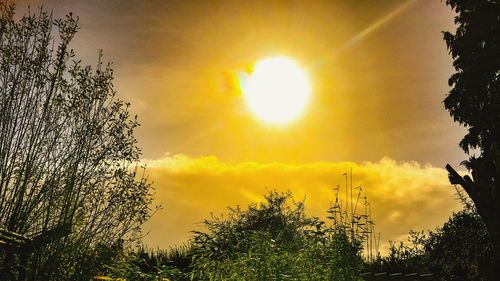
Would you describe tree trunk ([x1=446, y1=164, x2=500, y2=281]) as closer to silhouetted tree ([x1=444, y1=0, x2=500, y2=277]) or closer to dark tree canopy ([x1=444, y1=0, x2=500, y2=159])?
silhouetted tree ([x1=444, y1=0, x2=500, y2=277])

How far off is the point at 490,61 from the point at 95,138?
50.0 feet

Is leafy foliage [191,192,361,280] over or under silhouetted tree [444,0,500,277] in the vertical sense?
under

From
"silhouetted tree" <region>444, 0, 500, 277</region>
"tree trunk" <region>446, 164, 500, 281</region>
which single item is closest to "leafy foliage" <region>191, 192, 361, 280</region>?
"tree trunk" <region>446, 164, 500, 281</region>

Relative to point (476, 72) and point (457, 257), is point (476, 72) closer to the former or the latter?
point (476, 72)

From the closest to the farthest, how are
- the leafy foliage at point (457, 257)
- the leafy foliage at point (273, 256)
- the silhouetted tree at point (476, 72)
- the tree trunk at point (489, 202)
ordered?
1. the leafy foliage at point (273, 256)
2. the tree trunk at point (489, 202)
3. the leafy foliage at point (457, 257)
4. the silhouetted tree at point (476, 72)

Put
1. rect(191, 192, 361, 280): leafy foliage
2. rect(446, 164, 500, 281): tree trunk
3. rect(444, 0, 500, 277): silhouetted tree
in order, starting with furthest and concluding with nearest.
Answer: rect(444, 0, 500, 277): silhouetted tree
rect(446, 164, 500, 281): tree trunk
rect(191, 192, 361, 280): leafy foliage

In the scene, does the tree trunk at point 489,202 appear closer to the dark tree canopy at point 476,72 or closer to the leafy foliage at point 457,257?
the leafy foliage at point 457,257

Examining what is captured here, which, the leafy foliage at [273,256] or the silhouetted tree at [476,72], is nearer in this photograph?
the leafy foliage at [273,256]

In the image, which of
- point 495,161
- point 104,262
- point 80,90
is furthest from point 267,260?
point 495,161

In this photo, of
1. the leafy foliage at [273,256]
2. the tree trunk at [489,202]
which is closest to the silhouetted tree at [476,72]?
the tree trunk at [489,202]

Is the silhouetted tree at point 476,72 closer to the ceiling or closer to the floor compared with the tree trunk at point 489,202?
closer to the ceiling

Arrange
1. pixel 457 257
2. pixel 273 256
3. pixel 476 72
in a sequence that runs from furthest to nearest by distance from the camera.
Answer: pixel 476 72 → pixel 457 257 → pixel 273 256

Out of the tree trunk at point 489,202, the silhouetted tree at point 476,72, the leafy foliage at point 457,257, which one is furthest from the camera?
the silhouetted tree at point 476,72

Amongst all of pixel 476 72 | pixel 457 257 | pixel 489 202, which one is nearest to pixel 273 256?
pixel 489 202
